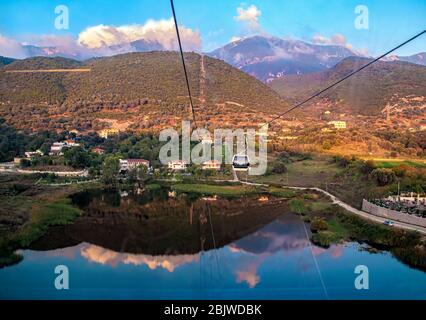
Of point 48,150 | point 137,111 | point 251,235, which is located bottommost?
point 251,235

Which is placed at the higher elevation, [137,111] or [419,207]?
[137,111]

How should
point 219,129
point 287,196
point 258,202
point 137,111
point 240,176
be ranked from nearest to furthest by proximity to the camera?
point 258,202, point 287,196, point 240,176, point 219,129, point 137,111

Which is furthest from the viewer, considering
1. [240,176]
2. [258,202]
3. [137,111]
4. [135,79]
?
[135,79]

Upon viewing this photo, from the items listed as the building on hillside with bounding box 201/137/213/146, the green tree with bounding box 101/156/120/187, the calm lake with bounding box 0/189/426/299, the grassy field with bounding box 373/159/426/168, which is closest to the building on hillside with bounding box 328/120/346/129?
the building on hillside with bounding box 201/137/213/146

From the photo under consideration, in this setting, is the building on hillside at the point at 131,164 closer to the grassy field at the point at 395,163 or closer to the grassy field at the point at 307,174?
the grassy field at the point at 307,174

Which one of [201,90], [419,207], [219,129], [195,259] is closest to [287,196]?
[419,207]

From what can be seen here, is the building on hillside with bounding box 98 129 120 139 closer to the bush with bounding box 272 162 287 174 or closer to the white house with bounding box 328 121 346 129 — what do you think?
the bush with bounding box 272 162 287 174

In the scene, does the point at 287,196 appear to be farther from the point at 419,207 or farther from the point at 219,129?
the point at 219,129
